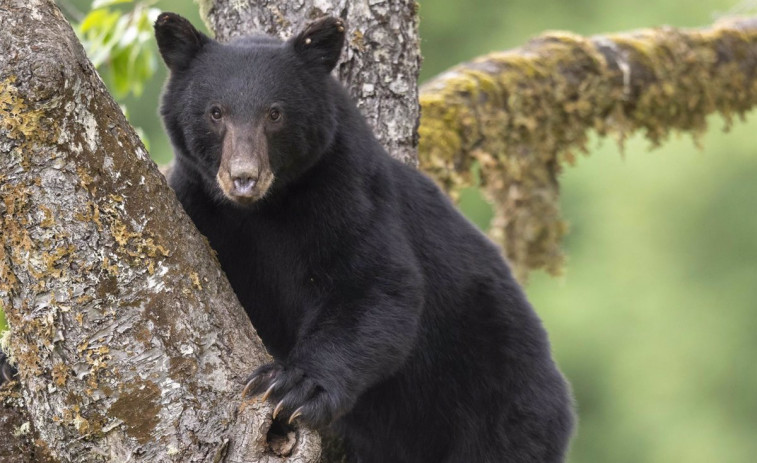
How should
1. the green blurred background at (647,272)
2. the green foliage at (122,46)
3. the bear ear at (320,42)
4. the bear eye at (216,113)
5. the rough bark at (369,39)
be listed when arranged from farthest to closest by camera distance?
the green blurred background at (647,272), the green foliage at (122,46), the rough bark at (369,39), the bear ear at (320,42), the bear eye at (216,113)

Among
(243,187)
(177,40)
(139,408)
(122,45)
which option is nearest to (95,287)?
(139,408)

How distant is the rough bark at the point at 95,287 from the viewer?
2.93 m

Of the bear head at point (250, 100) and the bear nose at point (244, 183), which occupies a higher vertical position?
the bear head at point (250, 100)

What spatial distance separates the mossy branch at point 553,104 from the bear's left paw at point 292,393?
9.02 feet

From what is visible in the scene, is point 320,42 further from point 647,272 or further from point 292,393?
point 647,272

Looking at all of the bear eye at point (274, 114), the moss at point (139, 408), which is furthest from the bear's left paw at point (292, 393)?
the bear eye at point (274, 114)

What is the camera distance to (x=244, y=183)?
3.46 meters

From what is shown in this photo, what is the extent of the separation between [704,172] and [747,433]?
4.23 meters

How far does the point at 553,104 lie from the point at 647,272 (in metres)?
10.1

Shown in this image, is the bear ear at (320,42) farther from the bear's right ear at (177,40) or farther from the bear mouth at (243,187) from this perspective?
the bear mouth at (243,187)

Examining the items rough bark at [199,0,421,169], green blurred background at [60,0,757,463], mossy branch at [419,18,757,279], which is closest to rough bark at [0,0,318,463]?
rough bark at [199,0,421,169]

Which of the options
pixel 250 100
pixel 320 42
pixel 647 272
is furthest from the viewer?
pixel 647 272

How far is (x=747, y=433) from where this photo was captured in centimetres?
1584

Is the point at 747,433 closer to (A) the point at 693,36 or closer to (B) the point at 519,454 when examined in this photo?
(A) the point at 693,36
